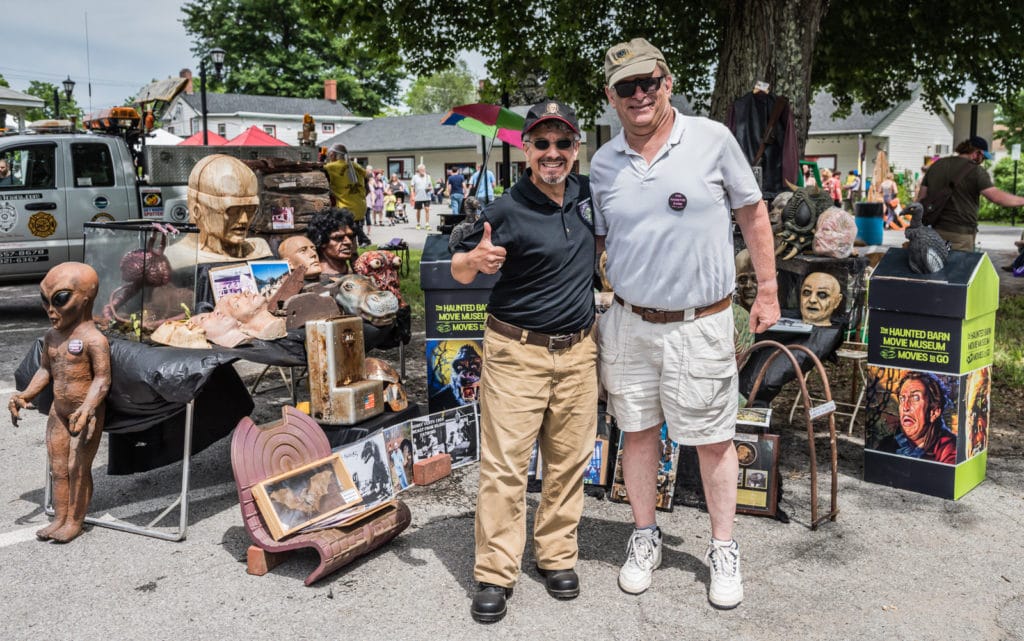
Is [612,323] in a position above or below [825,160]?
below

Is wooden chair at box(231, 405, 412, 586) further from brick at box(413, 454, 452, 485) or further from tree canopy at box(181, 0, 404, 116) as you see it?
tree canopy at box(181, 0, 404, 116)

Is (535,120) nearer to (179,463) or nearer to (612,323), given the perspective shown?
(612,323)

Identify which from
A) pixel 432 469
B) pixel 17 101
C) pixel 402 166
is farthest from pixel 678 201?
pixel 402 166

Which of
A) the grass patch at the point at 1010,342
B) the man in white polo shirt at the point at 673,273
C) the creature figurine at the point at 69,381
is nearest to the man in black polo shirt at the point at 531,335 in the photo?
the man in white polo shirt at the point at 673,273

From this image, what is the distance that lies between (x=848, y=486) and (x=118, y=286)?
3.83 m

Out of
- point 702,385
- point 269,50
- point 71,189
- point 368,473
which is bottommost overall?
point 368,473

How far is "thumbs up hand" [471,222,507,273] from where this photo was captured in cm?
293

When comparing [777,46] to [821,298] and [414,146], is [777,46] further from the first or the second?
[414,146]

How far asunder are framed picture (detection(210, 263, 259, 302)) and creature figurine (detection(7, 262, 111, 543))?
1.49 metres

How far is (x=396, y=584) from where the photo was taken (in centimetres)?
338

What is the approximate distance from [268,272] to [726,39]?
5.22 metres

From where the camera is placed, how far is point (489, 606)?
120 inches

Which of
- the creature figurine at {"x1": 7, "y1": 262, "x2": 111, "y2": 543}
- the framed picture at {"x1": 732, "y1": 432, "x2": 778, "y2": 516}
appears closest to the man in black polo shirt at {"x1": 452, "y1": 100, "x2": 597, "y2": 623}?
the framed picture at {"x1": 732, "y1": 432, "x2": 778, "y2": 516}

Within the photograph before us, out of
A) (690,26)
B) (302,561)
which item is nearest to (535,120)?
(302,561)
